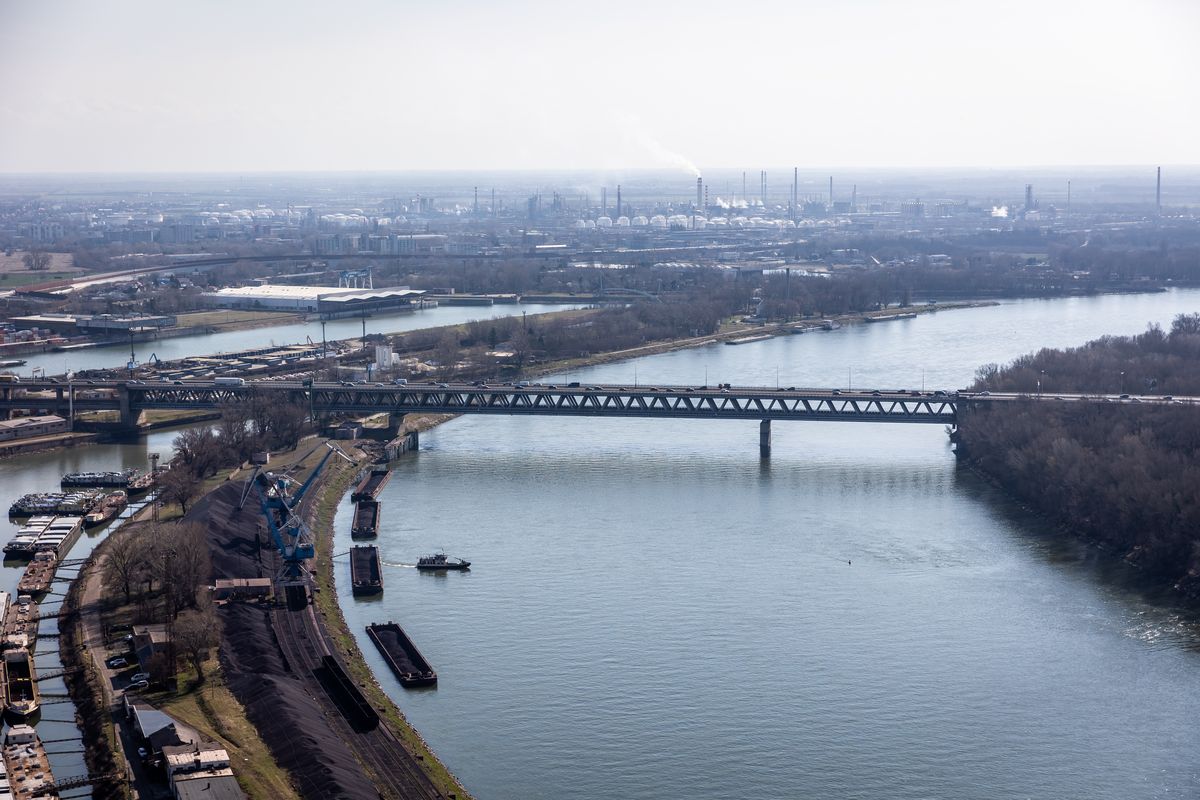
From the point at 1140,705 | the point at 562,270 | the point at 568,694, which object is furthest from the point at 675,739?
the point at 562,270

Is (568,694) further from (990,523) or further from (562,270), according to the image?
(562,270)

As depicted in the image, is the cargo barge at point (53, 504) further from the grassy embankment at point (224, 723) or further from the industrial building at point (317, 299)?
the industrial building at point (317, 299)

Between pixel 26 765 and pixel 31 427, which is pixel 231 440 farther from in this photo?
pixel 26 765

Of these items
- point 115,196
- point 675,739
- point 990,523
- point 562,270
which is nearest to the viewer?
point 675,739

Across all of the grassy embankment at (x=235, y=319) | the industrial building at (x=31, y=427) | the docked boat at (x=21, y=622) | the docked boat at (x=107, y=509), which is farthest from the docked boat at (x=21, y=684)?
the grassy embankment at (x=235, y=319)

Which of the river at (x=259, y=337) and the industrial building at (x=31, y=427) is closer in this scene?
the industrial building at (x=31, y=427)

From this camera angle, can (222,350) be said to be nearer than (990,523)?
No

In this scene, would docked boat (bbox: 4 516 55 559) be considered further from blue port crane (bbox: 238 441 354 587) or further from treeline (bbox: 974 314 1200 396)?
treeline (bbox: 974 314 1200 396)
